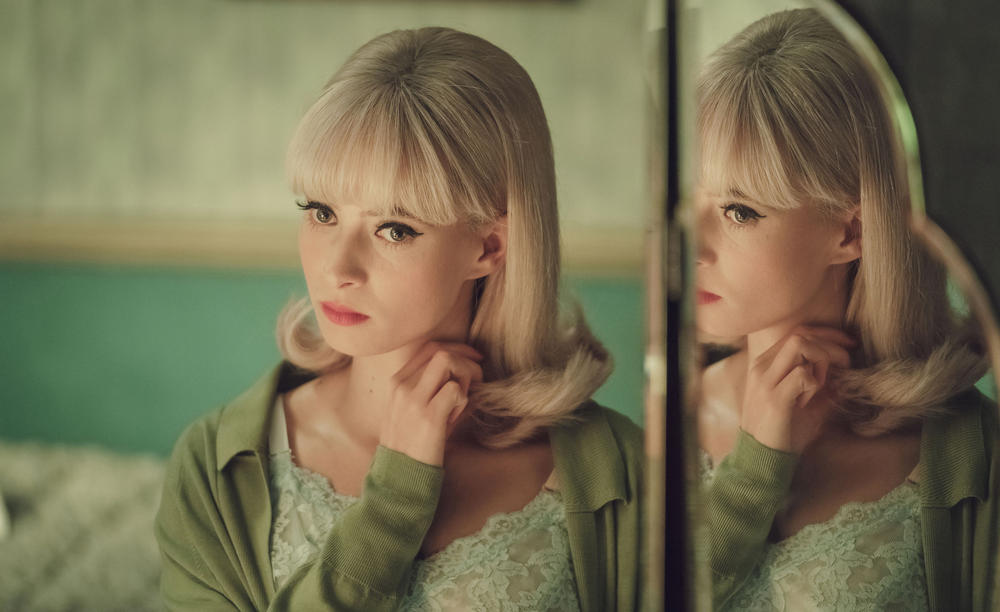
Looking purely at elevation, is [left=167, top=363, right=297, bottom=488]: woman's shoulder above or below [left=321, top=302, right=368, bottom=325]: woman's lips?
below

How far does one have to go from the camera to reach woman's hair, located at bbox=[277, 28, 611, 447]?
0.67 m

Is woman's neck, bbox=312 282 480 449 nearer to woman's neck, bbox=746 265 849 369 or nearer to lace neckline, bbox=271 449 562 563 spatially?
lace neckline, bbox=271 449 562 563

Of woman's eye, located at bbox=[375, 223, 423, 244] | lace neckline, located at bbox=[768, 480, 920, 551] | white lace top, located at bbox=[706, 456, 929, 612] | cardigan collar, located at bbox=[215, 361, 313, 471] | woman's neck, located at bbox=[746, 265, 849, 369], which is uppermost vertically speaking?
woman's eye, located at bbox=[375, 223, 423, 244]

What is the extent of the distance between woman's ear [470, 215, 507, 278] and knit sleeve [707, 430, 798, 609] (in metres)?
0.25

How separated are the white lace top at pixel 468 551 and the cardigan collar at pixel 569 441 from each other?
0.6 inches

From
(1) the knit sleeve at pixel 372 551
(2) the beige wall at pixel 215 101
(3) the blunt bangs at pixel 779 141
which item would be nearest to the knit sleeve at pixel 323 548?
(1) the knit sleeve at pixel 372 551

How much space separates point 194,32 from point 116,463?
378 mm

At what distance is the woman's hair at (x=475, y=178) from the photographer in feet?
2.20

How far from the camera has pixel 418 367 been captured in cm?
70

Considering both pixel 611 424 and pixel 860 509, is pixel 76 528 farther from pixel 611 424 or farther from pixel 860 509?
pixel 860 509

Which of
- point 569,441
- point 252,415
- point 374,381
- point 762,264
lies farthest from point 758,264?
point 252,415

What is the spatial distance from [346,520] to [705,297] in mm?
353

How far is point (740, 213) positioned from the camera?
714 millimetres

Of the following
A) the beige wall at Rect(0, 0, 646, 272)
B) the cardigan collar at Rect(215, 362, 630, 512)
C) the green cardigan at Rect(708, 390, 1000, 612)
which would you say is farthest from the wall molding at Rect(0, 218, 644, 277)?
the green cardigan at Rect(708, 390, 1000, 612)
